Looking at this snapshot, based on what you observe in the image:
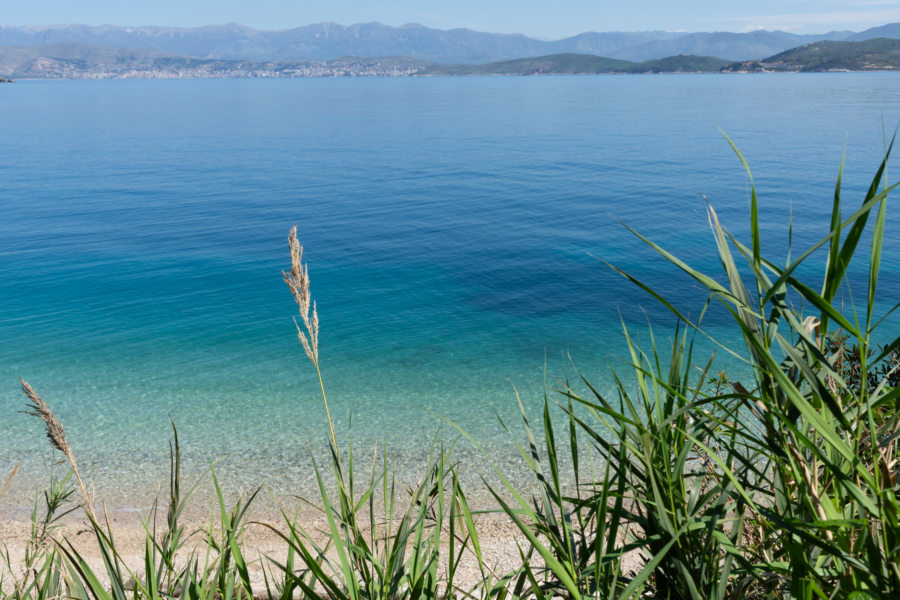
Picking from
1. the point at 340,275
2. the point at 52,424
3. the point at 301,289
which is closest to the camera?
the point at 52,424

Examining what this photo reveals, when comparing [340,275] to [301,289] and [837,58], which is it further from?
[837,58]

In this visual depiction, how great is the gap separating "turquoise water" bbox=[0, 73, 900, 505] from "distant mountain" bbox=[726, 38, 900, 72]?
417 feet

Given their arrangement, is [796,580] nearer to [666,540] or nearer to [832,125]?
[666,540]

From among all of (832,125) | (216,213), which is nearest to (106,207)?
(216,213)

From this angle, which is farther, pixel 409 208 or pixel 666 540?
pixel 409 208

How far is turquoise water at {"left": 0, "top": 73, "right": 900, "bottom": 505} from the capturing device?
1012 centimetres

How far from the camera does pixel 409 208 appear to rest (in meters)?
25.9

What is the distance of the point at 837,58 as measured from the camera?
154 m

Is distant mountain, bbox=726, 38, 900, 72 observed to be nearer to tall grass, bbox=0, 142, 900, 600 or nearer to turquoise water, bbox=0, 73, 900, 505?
turquoise water, bbox=0, 73, 900, 505

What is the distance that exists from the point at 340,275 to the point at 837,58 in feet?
570

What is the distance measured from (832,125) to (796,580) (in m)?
52.9

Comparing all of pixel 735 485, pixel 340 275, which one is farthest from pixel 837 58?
pixel 735 485

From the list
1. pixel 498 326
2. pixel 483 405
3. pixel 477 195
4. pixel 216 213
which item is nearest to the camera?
pixel 483 405

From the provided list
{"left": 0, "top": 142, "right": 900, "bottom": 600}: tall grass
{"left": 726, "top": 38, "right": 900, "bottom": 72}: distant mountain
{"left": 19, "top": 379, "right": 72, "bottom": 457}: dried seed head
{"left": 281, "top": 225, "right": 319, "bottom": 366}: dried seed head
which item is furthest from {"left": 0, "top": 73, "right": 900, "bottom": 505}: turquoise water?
{"left": 726, "top": 38, "right": 900, "bottom": 72}: distant mountain
